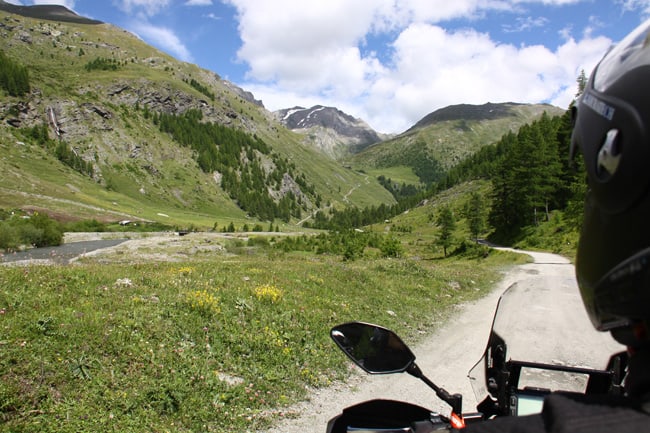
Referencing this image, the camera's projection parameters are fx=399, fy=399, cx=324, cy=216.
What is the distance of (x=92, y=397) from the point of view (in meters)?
6.19

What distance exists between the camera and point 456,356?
10.4 m

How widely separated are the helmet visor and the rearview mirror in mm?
1640

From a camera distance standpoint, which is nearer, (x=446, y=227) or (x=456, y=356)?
(x=456, y=356)

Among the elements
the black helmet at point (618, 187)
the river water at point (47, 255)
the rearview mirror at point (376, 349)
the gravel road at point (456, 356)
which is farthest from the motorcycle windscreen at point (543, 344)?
the river water at point (47, 255)

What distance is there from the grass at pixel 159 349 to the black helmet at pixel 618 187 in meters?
6.41

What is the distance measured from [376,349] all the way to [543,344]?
4.20 feet

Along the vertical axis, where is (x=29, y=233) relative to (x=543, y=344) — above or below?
below

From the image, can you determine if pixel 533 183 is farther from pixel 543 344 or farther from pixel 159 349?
pixel 543 344

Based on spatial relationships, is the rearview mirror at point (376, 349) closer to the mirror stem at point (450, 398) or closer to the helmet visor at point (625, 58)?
the mirror stem at point (450, 398)

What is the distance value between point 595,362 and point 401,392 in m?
6.14

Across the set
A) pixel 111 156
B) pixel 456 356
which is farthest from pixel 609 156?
pixel 111 156

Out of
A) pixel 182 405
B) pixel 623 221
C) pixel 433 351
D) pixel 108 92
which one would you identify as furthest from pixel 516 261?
pixel 108 92

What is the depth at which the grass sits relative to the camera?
20.0ft

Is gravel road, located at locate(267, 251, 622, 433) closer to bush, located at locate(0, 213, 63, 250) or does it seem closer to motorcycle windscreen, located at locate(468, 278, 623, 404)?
motorcycle windscreen, located at locate(468, 278, 623, 404)
